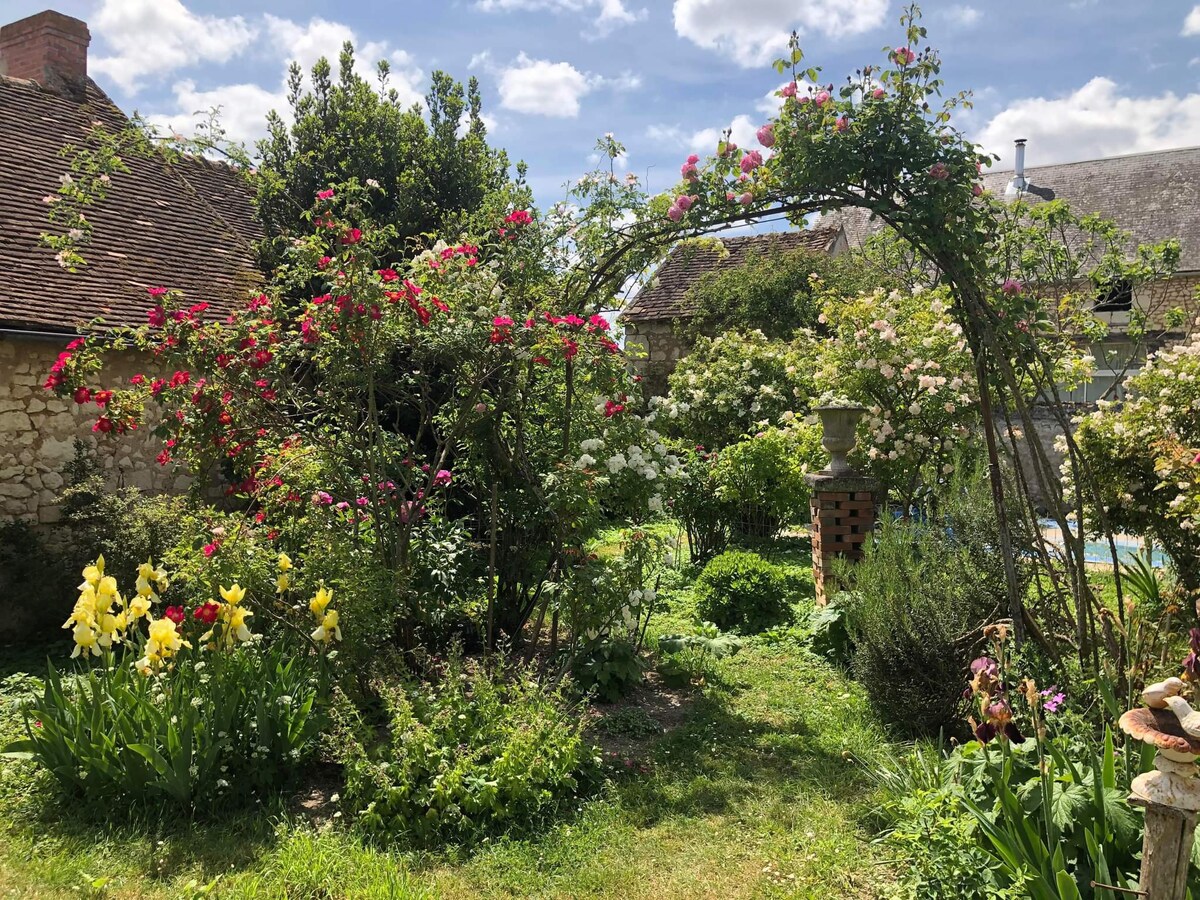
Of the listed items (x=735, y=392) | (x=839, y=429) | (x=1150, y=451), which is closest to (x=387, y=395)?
(x=839, y=429)

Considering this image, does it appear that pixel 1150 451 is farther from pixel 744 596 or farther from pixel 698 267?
pixel 698 267

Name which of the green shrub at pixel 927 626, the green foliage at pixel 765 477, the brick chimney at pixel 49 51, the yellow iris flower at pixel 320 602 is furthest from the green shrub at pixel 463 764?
the brick chimney at pixel 49 51

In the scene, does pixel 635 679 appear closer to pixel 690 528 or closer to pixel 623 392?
pixel 623 392

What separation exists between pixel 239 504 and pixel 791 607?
5.51 meters

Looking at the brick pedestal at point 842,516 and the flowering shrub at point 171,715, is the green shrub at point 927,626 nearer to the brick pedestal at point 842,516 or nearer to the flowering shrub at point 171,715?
the brick pedestal at point 842,516

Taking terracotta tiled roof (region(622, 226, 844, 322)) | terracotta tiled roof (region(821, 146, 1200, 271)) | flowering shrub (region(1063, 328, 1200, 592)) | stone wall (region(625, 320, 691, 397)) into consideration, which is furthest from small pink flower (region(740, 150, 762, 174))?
terracotta tiled roof (region(821, 146, 1200, 271))

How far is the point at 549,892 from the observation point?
3.00 metres

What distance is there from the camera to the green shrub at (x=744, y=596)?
6.45m

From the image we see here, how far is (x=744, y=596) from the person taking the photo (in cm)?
646

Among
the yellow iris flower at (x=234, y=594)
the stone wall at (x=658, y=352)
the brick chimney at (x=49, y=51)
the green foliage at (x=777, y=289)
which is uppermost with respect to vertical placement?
the brick chimney at (x=49, y=51)

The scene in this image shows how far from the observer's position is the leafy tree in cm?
941

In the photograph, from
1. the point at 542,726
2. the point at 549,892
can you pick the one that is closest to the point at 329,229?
the point at 542,726

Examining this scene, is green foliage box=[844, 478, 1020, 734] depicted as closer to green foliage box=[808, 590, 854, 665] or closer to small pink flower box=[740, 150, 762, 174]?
green foliage box=[808, 590, 854, 665]

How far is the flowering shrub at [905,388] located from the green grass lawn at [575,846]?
4.31 metres
